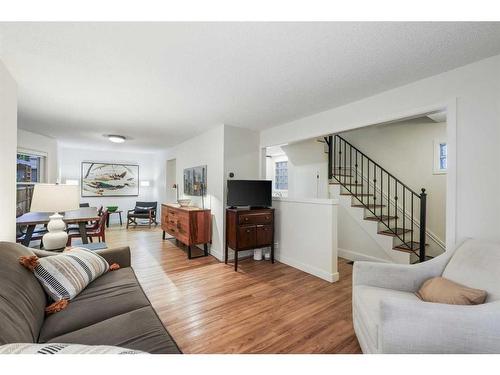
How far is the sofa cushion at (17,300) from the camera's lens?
3.14 feet

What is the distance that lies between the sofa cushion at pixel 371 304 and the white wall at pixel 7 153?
9.31 feet

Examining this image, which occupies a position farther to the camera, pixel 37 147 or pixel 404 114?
pixel 37 147

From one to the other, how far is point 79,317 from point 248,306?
1.43 metres

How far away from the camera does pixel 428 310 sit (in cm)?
109

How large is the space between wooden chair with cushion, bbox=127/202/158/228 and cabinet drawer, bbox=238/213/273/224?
4.06m

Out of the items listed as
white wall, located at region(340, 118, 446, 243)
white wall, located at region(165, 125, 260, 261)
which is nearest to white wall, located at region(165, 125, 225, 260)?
white wall, located at region(165, 125, 260, 261)

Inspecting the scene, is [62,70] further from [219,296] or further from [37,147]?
[37,147]

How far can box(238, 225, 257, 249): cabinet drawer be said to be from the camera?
10.5 ft

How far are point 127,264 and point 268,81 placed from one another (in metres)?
2.29

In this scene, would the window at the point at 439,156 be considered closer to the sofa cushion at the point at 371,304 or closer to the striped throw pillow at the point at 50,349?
the sofa cushion at the point at 371,304

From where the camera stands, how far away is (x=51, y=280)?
1437 millimetres

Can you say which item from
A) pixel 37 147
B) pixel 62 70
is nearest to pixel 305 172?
pixel 62 70

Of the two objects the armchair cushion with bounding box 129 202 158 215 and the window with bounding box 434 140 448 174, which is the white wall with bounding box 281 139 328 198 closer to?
the window with bounding box 434 140 448 174

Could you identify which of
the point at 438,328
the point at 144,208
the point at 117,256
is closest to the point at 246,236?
the point at 117,256
